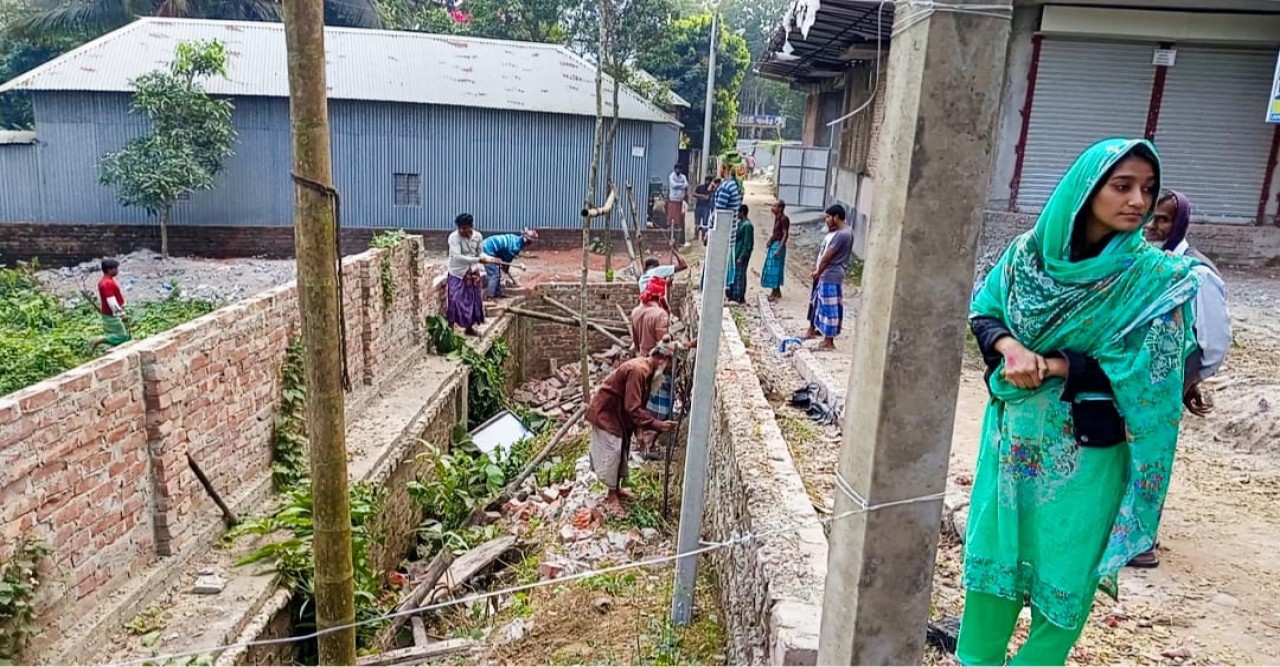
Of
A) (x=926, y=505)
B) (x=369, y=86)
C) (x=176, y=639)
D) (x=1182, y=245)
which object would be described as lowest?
(x=176, y=639)

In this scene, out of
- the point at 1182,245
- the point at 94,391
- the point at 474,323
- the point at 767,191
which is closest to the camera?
the point at 1182,245

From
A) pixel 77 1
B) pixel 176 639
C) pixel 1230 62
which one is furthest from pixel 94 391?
pixel 77 1

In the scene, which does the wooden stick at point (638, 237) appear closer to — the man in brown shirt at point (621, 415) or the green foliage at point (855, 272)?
the green foliage at point (855, 272)

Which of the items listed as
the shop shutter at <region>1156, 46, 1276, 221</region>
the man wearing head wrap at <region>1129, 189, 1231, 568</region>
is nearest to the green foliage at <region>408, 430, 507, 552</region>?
the man wearing head wrap at <region>1129, 189, 1231, 568</region>

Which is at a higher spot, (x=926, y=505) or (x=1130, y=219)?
(x=1130, y=219)

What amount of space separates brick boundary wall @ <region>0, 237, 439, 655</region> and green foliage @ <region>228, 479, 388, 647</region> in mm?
308

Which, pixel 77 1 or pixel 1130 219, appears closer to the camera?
pixel 1130 219

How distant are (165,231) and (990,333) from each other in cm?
1866

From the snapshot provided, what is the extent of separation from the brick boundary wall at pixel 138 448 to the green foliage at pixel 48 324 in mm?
3166

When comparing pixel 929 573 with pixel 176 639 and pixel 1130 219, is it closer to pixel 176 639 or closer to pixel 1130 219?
pixel 1130 219

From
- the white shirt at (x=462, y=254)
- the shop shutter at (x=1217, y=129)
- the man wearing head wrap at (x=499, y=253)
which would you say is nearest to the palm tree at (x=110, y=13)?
the man wearing head wrap at (x=499, y=253)

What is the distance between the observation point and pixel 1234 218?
34.7ft

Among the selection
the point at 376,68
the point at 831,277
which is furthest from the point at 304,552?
the point at 376,68

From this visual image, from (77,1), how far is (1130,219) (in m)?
26.7
